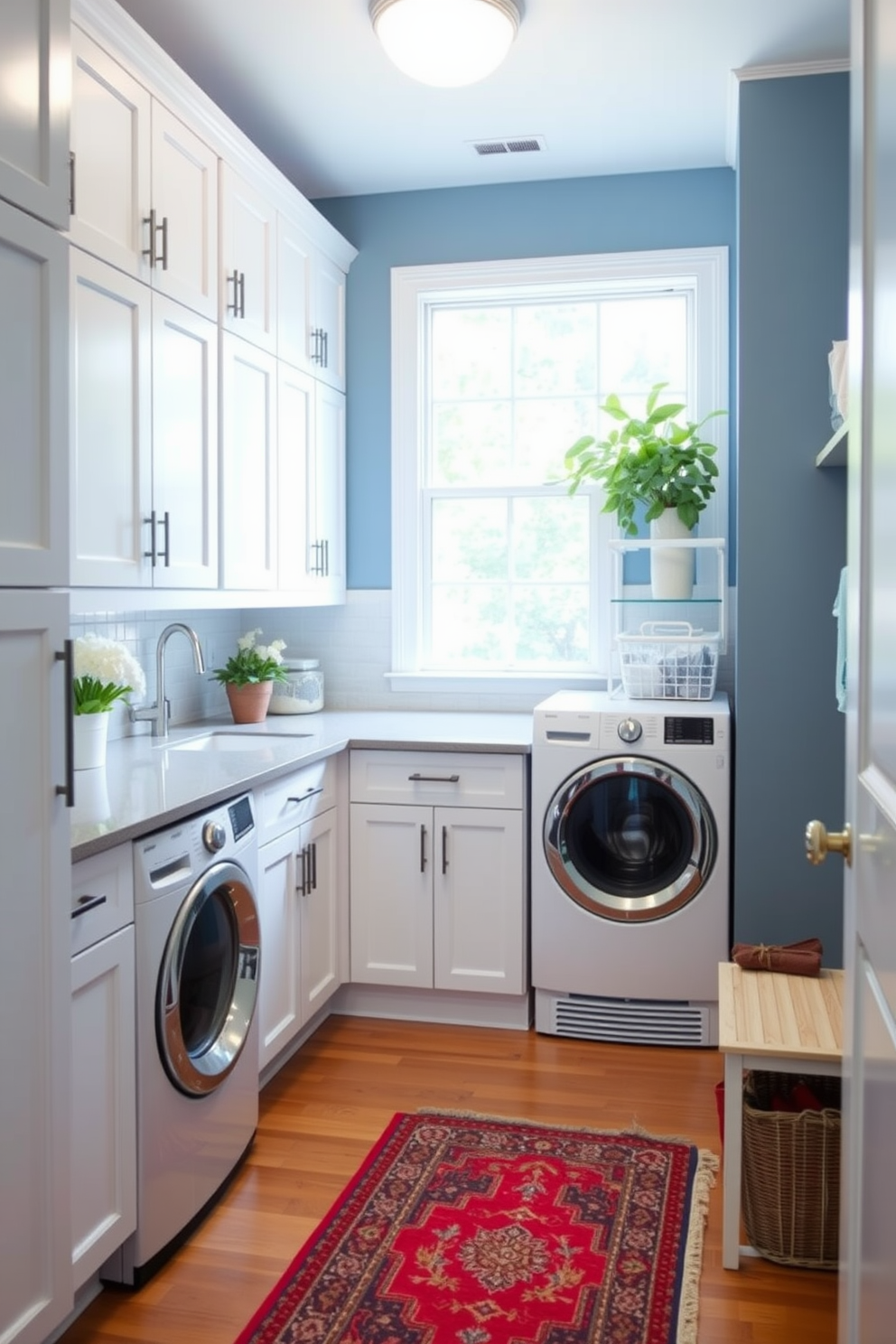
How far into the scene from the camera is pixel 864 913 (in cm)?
130

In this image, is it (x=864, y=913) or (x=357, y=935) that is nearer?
(x=864, y=913)

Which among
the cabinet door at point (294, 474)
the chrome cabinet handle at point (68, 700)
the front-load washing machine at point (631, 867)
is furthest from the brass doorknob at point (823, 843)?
the cabinet door at point (294, 474)

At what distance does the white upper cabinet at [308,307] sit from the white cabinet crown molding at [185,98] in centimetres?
8

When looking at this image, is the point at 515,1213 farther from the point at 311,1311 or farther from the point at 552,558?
the point at 552,558

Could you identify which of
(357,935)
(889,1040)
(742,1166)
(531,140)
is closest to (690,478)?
(531,140)

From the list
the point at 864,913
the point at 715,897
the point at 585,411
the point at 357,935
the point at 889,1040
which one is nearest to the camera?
the point at 889,1040

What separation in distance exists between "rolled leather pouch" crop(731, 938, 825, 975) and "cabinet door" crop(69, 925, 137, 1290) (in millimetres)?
1361

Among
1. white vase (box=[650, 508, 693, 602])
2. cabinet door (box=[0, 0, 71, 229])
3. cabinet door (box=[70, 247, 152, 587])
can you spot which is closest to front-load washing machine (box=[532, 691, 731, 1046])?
white vase (box=[650, 508, 693, 602])

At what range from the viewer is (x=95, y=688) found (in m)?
2.66

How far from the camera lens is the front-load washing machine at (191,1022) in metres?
2.20

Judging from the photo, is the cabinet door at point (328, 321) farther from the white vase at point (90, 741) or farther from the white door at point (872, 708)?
the white door at point (872, 708)

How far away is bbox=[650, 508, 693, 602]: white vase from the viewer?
377cm

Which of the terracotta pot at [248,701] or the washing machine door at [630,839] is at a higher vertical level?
the terracotta pot at [248,701]

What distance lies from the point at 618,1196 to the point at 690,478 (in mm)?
2188
